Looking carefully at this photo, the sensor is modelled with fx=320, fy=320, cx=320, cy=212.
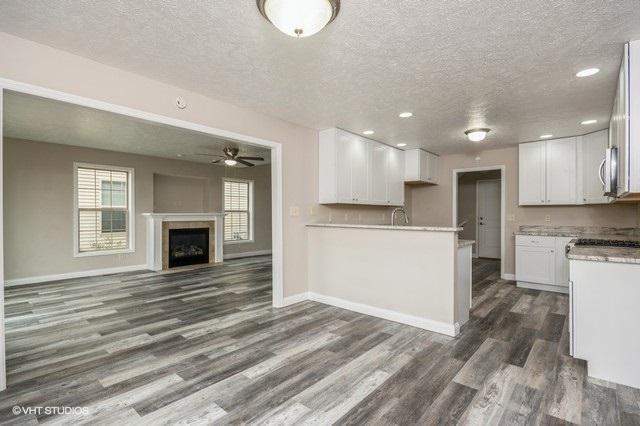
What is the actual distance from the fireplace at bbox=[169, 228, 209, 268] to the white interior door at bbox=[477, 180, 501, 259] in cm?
696

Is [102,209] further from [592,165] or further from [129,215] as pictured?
[592,165]

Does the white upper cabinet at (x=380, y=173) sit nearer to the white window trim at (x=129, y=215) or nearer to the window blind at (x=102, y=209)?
the white window trim at (x=129, y=215)

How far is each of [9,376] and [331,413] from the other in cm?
239

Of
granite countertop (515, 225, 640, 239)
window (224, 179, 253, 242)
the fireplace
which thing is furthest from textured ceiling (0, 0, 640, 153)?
window (224, 179, 253, 242)

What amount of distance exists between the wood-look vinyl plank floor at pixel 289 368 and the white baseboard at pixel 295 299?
114 millimetres

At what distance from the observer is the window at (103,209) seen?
20.1 feet

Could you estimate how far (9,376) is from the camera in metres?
2.36

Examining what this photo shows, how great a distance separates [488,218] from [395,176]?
3.93 m

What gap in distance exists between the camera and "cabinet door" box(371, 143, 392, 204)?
5.34 meters

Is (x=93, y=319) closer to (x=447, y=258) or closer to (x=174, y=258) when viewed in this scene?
(x=174, y=258)

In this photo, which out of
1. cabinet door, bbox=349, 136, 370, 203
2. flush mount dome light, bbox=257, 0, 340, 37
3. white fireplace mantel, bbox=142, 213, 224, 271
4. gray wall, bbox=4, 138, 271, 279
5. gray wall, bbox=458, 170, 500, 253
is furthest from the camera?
gray wall, bbox=458, 170, 500, 253

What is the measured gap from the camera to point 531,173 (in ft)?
17.5

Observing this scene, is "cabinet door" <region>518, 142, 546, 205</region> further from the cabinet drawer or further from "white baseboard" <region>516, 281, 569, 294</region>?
"white baseboard" <region>516, 281, 569, 294</region>

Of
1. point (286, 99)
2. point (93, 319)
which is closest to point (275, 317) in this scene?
point (93, 319)
